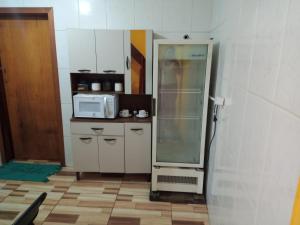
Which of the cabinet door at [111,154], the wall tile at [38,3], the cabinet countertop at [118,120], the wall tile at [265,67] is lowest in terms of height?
the cabinet door at [111,154]

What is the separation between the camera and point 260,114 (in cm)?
92

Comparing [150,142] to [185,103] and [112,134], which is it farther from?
[185,103]

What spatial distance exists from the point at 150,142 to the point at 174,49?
3.54 feet

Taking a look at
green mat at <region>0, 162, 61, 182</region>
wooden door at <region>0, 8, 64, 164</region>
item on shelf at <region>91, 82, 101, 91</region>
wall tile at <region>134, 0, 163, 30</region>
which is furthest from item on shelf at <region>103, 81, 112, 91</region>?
green mat at <region>0, 162, 61, 182</region>

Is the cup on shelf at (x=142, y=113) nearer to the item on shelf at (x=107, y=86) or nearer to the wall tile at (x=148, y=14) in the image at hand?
the item on shelf at (x=107, y=86)

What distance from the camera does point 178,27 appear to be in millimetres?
2482

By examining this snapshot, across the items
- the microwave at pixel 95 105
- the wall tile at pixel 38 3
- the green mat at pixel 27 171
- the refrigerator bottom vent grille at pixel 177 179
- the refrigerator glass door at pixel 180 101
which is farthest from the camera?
the green mat at pixel 27 171

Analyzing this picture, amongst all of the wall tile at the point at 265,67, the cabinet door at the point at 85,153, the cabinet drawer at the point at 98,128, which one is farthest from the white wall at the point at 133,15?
the wall tile at the point at 265,67

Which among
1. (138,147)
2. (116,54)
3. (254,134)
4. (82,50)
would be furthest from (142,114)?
(254,134)

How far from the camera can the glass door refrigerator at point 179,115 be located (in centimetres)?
206

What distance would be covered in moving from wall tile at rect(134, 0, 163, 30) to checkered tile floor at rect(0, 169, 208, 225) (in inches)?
76.7

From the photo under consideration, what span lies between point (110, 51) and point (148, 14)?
660mm

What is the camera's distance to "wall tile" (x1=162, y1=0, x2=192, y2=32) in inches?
95.3

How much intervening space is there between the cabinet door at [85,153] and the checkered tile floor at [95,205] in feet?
0.67
